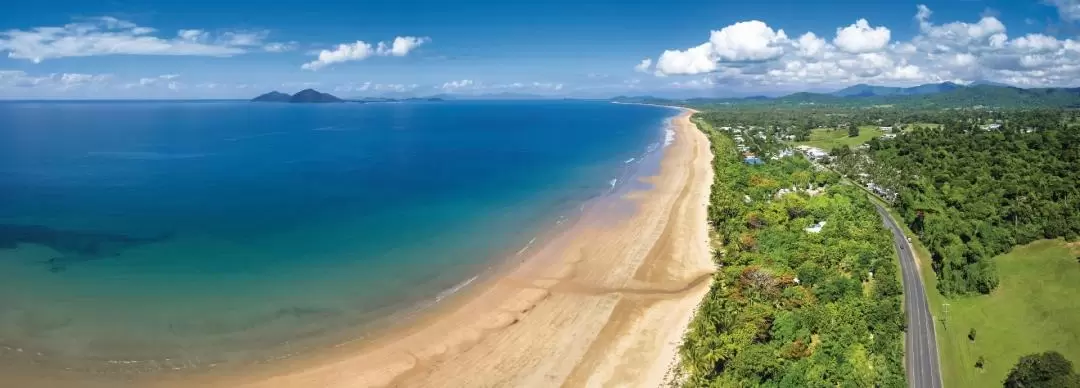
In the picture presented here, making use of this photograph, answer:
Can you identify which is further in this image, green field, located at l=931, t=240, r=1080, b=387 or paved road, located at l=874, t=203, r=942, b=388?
green field, located at l=931, t=240, r=1080, b=387

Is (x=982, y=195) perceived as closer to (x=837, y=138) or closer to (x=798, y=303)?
(x=798, y=303)

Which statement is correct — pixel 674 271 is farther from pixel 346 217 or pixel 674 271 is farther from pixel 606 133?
pixel 606 133

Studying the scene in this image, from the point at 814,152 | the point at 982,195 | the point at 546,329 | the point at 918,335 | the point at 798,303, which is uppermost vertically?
the point at 814,152

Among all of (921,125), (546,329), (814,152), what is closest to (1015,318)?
(546,329)

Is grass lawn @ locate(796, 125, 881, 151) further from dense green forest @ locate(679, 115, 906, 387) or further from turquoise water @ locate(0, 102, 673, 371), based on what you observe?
dense green forest @ locate(679, 115, 906, 387)

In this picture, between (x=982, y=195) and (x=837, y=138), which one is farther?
(x=837, y=138)

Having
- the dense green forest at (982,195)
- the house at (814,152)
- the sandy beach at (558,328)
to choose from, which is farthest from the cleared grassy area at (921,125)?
the sandy beach at (558,328)

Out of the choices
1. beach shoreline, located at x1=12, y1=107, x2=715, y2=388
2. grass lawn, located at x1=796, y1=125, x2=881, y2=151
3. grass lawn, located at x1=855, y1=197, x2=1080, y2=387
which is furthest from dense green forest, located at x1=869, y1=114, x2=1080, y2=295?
grass lawn, located at x1=796, y1=125, x2=881, y2=151
